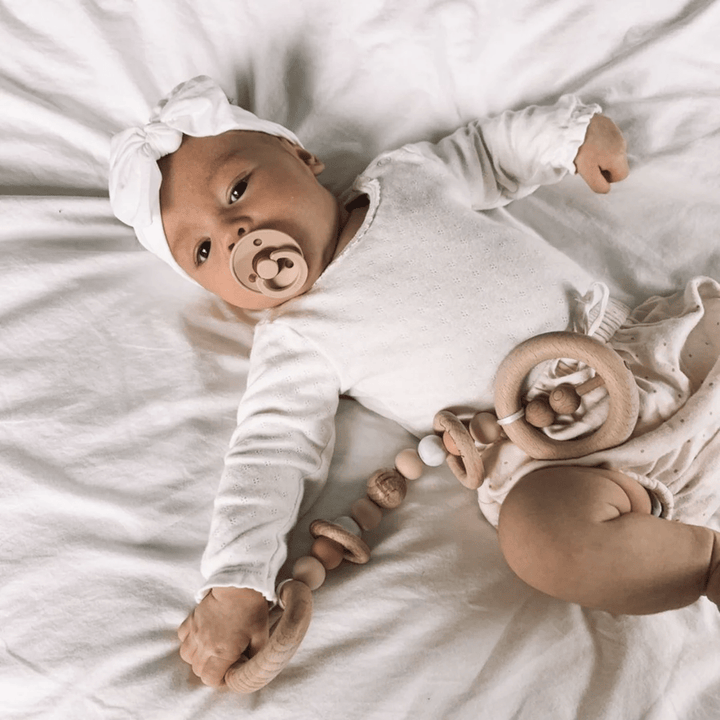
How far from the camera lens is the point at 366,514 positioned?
864 mm

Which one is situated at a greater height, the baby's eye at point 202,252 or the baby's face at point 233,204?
the baby's face at point 233,204

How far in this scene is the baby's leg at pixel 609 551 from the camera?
0.71m

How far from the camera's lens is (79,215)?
3.33ft

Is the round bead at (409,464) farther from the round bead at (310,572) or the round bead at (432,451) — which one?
the round bead at (310,572)

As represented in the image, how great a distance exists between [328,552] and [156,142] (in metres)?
0.57

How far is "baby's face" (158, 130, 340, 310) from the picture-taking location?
2.83 ft

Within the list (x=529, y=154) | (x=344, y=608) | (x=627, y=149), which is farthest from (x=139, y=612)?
(x=627, y=149)

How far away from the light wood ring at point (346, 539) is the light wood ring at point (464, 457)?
0.49 ft

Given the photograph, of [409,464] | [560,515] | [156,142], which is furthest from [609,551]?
[156,142]

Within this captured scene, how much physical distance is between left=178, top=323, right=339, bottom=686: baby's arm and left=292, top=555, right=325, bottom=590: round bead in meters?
0.03

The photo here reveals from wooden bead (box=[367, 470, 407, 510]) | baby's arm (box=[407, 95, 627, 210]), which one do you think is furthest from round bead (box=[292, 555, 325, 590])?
baby's arm (box=[407, 95, 627, 210])

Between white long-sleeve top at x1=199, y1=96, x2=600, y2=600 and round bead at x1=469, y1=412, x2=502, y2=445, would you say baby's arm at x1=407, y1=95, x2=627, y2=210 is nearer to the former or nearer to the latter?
white long-sleeve top at x1=199, y1=96, x2=600, y2=600

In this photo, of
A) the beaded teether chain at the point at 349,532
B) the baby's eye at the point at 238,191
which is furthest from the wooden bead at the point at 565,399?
the baby's eye at the point at 238,191

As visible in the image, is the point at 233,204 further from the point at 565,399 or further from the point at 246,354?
the point at 565,399
